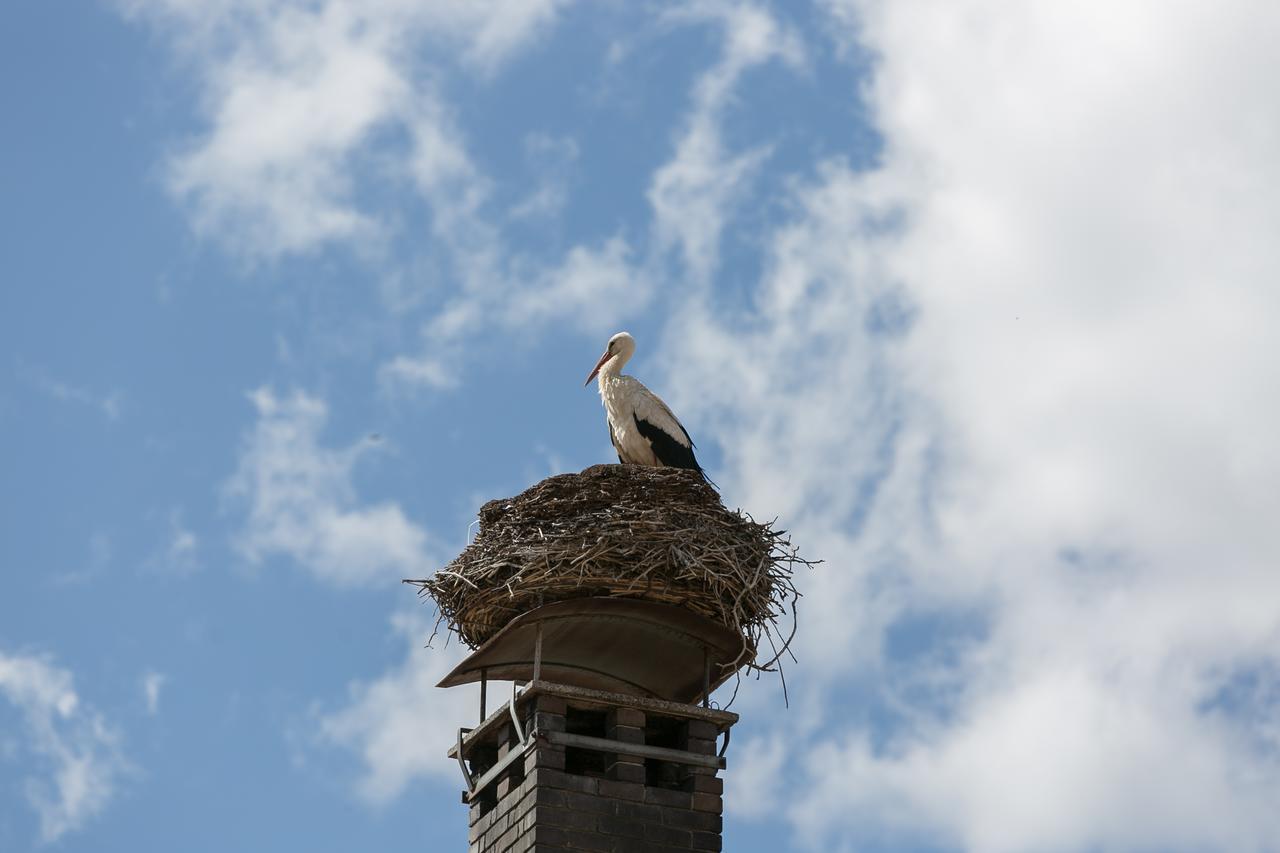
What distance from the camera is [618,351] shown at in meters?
19.4

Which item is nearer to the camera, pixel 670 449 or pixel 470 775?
Answer: pixel 470 775

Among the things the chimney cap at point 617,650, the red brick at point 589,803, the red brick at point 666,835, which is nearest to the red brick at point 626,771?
the red brick at point 589,803

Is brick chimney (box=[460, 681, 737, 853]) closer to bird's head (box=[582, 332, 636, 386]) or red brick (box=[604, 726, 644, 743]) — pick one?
red brick (box=[604, 726, 644, 743])

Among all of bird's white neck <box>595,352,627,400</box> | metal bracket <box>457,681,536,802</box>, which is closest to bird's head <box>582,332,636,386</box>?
bird's white neck <box>595,352,627,400</box>

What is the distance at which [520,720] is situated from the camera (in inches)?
567

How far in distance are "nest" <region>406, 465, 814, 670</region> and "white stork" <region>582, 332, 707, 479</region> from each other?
2.61 m

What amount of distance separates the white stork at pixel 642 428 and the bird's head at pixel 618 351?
1.92 feet

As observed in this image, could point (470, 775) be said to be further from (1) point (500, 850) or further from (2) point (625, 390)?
(2) point (625, 390)

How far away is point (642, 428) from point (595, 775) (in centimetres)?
435

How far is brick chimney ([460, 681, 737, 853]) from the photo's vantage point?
44.7ft

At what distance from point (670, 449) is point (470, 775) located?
4.00m

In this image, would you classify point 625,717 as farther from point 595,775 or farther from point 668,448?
point 668,448

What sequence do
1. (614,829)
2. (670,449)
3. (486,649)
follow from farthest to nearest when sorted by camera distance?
(670,449)
(486,649)
(614,829)

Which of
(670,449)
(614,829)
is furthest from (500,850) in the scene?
(670,449)
